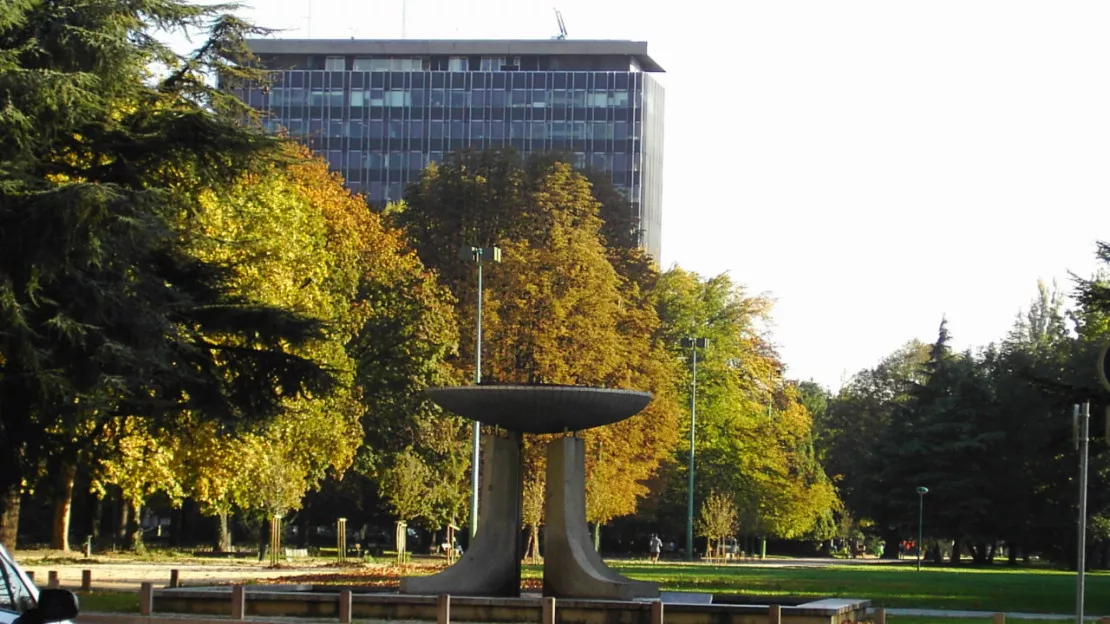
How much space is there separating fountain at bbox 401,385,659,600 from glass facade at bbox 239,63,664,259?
9818 centimetres

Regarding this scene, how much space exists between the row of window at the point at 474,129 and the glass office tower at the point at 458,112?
74mm

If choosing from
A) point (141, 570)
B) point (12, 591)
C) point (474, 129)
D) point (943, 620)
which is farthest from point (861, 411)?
point (12, 591)

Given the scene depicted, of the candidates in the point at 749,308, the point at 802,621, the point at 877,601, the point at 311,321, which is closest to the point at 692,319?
the point at 749,308

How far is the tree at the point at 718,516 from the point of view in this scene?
68.9 m

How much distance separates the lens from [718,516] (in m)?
69.1

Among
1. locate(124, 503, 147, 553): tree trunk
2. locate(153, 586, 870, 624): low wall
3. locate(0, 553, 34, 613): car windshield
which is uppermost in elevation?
locate(0, 553, 34, 613): car windshield

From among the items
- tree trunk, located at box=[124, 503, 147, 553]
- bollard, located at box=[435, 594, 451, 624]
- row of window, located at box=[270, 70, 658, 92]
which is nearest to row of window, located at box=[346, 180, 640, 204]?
row of window, located at box=[270, 70, 658, 92]

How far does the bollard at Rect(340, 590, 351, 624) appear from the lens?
2177 cm

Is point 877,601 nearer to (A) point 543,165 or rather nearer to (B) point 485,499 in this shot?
(B) point 485,499

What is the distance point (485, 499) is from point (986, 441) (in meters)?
47.1

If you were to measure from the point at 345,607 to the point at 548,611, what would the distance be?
8.88ft

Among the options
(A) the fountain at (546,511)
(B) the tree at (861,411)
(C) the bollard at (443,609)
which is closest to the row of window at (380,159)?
(B) the tree at (861,411)

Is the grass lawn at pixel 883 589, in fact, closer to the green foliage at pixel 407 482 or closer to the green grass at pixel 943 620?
the green grass at pixel 943 620

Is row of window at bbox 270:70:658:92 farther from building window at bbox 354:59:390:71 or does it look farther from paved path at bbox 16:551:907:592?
paved path at bbox 16:551:907:592
